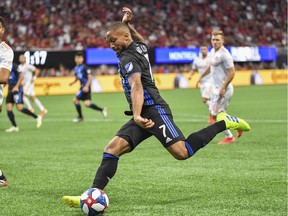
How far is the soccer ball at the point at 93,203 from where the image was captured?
712 cm

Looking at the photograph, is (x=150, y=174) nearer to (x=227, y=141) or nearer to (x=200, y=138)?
(x=200, y=138)

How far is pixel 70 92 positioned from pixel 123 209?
30.6 m

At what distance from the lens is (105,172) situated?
7.48m

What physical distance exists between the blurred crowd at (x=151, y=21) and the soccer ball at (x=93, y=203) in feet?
110

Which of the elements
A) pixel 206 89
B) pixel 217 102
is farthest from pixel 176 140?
pixel 206 89

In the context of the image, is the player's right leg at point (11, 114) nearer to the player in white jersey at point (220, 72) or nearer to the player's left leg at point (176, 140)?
the player in white jersey at point (220, 72)

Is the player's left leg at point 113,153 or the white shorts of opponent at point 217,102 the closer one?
the player's left leg at point 113,153

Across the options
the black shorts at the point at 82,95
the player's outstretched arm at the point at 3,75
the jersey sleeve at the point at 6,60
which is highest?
the jersey sleeve at the point at 6,60

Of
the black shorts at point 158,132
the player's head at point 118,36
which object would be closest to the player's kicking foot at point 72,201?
the black shorts at point 158,132

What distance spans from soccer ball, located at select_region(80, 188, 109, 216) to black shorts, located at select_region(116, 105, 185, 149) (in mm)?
751

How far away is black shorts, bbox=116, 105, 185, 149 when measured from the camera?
25.0 feet

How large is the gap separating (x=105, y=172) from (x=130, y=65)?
1.21 meters

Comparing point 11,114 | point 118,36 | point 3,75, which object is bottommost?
point 11,114

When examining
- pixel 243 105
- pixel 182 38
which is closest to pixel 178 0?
pixel 182 38
